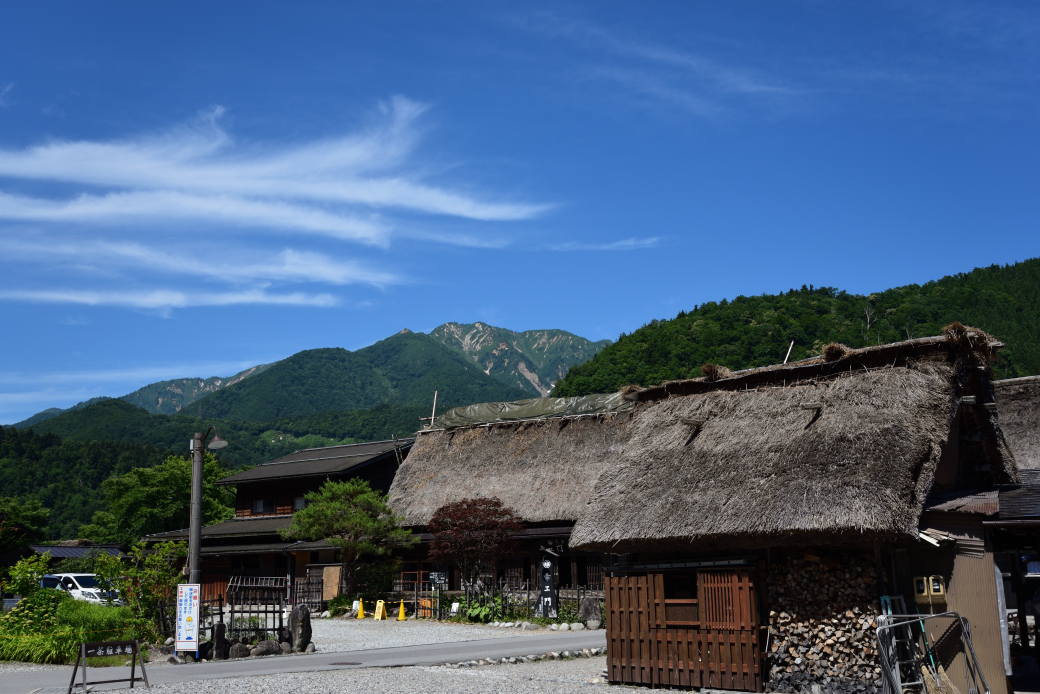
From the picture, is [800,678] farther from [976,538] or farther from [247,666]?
[247,666]

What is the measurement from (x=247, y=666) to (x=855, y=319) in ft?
197

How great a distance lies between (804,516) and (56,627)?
15.3 meters

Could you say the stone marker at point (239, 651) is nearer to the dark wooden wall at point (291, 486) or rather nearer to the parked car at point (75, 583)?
the parked car at point (75, 583)

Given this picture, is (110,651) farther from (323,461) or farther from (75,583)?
(323,461)

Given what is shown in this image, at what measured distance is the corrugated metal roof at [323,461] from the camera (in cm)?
3984

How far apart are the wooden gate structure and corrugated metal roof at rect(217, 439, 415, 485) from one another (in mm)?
25328

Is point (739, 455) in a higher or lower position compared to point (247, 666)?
higher

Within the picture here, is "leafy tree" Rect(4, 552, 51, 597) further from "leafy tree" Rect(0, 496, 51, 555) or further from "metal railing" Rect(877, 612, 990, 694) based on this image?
"metal railing" Rect(877, 612, 990, 694)

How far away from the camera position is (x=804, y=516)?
42.5 feet

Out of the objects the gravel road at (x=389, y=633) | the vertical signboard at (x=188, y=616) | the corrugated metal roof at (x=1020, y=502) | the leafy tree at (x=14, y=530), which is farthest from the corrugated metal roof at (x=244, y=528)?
the corrugated metal roof at (x=1020, y=502)

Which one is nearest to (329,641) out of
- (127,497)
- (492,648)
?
(492,648)

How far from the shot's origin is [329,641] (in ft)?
73.3

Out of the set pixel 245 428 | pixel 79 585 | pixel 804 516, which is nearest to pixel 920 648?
pixel 804 516

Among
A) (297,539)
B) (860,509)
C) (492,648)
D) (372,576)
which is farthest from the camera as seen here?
(297,539)
